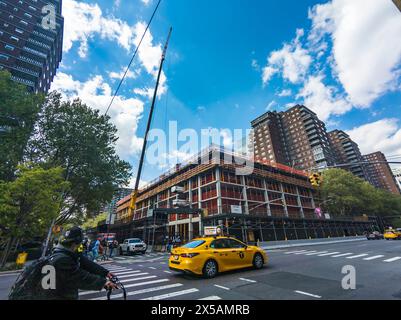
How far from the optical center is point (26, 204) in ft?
51.2

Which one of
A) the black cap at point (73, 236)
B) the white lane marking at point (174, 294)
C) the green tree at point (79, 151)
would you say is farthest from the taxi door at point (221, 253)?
the green tree at point (79, 151)

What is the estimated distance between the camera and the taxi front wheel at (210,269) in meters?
7.48

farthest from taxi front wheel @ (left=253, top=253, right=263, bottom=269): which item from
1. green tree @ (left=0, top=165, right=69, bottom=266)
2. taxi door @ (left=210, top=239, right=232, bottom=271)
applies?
green tree @ (left=0, top=165, right=69, bottom=266)

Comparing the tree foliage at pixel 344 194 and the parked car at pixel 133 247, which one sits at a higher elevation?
the tree foliage at pixel 344 194

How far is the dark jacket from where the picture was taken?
233 cm

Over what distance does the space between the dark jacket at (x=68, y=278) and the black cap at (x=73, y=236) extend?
132 millimetres

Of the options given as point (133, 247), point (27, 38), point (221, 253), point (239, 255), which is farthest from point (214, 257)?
point (27, 38)

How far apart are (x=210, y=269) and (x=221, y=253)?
780 millimetres

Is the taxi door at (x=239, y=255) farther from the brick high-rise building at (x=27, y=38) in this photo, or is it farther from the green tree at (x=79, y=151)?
the brick high-rise building at (x=27, y=38)

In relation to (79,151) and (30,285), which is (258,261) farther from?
(79,151)

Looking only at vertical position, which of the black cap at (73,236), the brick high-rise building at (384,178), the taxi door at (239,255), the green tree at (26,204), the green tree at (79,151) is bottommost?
the taxi door at (239,255)

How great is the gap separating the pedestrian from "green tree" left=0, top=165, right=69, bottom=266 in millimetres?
16618

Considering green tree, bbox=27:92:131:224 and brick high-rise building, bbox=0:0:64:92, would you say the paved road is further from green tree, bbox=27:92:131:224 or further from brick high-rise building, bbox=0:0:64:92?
brick high-rise building, bbox=0:0:64:92
